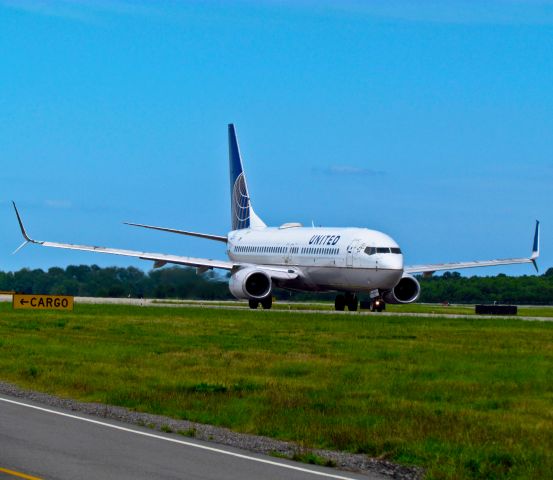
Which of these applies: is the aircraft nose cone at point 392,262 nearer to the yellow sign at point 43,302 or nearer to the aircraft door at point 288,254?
the aircraft door at point 288,254

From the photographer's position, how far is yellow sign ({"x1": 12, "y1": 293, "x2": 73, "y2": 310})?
66125 millimetres

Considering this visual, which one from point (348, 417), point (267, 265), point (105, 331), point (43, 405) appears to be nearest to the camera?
point (348, 417)

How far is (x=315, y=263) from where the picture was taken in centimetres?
6794

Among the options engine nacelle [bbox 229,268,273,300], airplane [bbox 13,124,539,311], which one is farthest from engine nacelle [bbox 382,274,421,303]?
engine nacelle [bbox 229,268,273,300]

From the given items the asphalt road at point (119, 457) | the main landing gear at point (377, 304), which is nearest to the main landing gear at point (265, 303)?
the main landing gear at point (377, 304)

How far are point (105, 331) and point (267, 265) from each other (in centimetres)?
2872

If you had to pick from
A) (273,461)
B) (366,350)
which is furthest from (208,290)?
(273,461)

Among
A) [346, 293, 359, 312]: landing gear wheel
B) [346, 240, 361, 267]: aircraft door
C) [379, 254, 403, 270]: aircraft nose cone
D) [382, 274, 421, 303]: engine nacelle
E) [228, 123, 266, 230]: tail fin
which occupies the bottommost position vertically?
[346, 293, 359, 312]: landing gear wheel

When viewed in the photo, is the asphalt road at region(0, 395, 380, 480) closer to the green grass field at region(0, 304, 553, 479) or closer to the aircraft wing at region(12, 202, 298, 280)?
the green grass field at region(0, 304, 553, 479)

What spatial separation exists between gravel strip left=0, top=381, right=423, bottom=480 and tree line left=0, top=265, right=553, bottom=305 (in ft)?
178

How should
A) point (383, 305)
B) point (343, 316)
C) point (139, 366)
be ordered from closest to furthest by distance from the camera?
point (139, 366), point (343, 316), point (383, 305)

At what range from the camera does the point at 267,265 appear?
7406cm

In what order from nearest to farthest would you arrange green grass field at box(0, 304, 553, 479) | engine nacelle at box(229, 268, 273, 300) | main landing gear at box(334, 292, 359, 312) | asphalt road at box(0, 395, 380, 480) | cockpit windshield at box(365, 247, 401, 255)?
asphalt road at box(0, 395, 380, 480), green grass field at box(0, 304, 553, 479), cockpit windshield at box(365, 247, 401, 255), engine nacelle at box(229, 268, 273, 300), main landing gear at box(334, 292, 359, 312)

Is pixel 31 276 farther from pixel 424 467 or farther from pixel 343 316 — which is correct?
pixel 424 467
